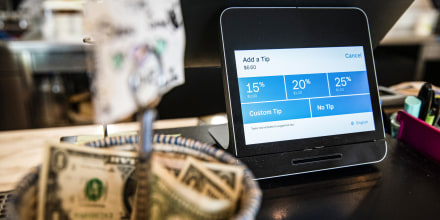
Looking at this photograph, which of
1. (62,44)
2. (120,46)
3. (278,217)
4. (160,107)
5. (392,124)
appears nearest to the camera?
(120,46)

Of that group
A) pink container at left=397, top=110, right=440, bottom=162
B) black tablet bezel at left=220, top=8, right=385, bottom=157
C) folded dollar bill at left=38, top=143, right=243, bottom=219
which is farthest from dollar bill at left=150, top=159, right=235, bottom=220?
pink container at left=397, top=110, right=440, bottom=162

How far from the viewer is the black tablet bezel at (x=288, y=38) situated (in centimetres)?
55

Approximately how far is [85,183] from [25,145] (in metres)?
0.60

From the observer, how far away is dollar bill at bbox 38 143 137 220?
0.35 metres

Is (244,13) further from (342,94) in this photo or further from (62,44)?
(62,44)

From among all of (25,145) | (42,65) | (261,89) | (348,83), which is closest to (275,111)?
(261,89)

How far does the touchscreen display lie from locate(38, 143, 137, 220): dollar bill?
0.77 feet

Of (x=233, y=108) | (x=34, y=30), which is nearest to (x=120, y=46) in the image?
Result: (x=233, y=108)

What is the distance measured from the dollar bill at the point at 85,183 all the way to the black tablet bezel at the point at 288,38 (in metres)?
0.21

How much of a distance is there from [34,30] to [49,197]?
9.69 ft

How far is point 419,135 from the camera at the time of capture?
0.68m

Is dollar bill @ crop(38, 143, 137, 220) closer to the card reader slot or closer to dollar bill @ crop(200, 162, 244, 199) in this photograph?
dollar bill @ crop(200, 162, 244, 199)

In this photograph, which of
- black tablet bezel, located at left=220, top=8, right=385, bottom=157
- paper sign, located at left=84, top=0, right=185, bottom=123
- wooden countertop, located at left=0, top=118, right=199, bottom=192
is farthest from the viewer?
wooden countertop, located at left=0, top=118, right=199, bottom=192

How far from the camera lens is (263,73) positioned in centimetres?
57
